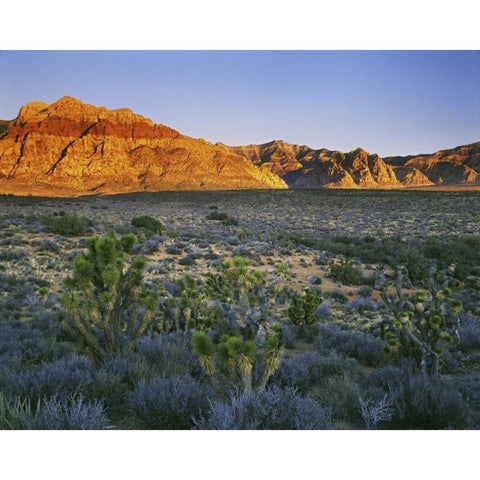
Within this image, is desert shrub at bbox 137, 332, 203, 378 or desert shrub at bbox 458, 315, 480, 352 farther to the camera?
desert shrub at bbox 458, 315, 480, 352

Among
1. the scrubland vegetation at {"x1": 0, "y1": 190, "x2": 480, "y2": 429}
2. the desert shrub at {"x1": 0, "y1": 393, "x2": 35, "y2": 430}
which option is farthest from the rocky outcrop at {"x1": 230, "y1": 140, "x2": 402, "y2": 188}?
the desert shrub at {"x1": 0, "y1": 393, "x2": 35, "y2": 430}

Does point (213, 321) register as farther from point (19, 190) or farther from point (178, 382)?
point (19, 190)

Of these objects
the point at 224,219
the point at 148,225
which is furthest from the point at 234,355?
the point at 224,219

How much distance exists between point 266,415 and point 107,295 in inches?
103

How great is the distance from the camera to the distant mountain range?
11206 cm

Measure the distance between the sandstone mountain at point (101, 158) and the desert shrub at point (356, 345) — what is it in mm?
106233

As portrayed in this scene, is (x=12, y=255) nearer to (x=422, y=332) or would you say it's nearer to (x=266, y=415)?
(x=266, y=415)

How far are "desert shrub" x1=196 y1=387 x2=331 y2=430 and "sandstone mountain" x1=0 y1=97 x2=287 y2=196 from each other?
10973 centimetres

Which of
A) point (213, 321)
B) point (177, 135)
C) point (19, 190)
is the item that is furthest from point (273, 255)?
point (177, 135)

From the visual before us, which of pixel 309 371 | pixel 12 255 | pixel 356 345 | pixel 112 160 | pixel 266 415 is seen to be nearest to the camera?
pixel 266 415

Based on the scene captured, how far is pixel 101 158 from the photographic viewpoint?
411 ft

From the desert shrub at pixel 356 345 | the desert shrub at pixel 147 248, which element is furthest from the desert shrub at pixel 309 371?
the desert shrub at pixel 147 248

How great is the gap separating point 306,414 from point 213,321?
435 cm

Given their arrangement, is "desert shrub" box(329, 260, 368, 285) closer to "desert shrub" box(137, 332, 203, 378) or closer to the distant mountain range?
"desert shrub" box(137, 332, 203, 378)
